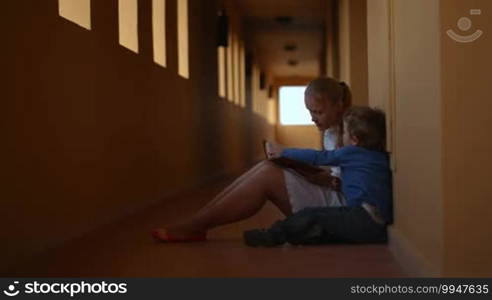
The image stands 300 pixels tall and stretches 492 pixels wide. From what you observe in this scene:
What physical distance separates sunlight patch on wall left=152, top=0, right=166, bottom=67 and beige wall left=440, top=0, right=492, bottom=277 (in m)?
3.71

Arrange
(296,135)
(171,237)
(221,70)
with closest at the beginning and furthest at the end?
1. (171,237)
2. (221,70)
3. (296,135)

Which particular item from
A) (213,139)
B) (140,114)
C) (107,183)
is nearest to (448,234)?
(107,183)

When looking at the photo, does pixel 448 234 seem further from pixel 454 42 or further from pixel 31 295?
pixel 31 295

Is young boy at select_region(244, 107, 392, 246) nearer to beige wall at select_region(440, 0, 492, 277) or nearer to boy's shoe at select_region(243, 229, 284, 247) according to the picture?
boy's shoe at select_region(243, 229, 284, 247)

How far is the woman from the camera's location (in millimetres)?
2912

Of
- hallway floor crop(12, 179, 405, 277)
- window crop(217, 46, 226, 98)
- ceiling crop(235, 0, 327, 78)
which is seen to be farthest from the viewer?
ceiling crop(235, 0, 327, 78)

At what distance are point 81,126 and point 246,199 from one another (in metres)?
0.92

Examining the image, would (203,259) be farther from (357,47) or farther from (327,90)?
(357,47)

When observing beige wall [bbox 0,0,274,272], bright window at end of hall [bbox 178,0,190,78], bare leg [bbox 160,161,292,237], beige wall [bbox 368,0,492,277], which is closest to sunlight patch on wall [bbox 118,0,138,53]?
beige wall [bbox 0,0,274,272]

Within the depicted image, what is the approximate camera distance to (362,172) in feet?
8.98

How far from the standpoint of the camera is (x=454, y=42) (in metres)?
1.76

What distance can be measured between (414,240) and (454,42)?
2.33 feet

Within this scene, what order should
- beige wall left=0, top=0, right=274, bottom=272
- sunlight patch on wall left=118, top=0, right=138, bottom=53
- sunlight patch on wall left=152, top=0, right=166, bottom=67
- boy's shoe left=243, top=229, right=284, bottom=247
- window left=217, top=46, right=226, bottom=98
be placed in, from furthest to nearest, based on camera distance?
window left=217, top=46, right=226, bottom=98, sunlight patch on wall left=152, top=0, right=166, bottom=67, sunlight patch on wall left=118, top=0, right=138, bottom=53, boy's shoe left=243, top=229, right=284, bottom=247, beige wall left=0, top=0, right=274, bottom=272

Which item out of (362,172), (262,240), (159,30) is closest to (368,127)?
(362,172)
